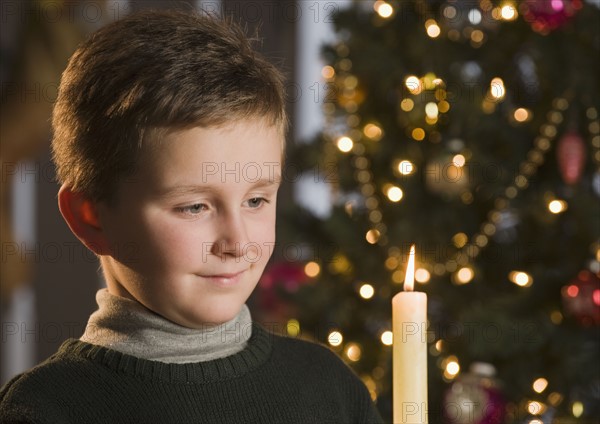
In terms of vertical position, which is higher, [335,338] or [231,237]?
[231,237]

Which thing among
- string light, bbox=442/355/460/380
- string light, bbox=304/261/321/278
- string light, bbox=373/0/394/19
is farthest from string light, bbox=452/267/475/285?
string light, bbox=373/0/394/19

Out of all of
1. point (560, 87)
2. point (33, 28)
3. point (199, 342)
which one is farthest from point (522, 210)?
point (33, 28)

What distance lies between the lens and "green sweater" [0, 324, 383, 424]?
0.93m

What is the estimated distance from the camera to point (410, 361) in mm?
718

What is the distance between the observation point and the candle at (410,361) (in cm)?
72

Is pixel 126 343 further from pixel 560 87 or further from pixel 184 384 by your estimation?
pixel 560 87

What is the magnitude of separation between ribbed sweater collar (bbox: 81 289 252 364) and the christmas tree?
1.14 meters

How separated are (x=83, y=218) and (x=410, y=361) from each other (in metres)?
0.43

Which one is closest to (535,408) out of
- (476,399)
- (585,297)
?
(476,399)

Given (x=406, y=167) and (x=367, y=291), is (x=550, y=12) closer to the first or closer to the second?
(x=406, y=167)

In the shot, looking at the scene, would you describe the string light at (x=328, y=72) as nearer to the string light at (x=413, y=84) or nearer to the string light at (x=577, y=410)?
the string light at (x=413, y=84)

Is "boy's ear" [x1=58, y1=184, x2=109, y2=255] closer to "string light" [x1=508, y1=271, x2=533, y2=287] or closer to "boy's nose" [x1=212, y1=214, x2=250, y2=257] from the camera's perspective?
"boy's nose" [x1=212, y1=214, x2=250, y2=257]

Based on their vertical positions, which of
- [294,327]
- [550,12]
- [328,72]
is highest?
[550,12]

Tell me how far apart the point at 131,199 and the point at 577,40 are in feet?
4.90
